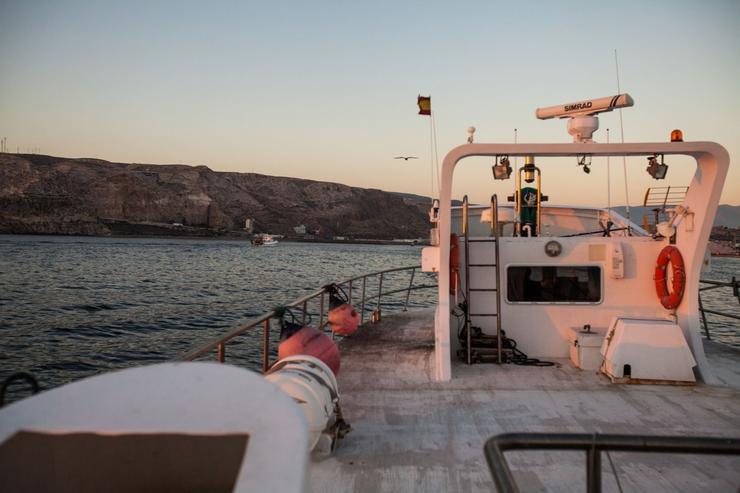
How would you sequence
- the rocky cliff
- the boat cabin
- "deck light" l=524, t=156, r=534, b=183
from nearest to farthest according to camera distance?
the boat cabin
"deck light" l=524, t=156, r=534, b=183
the rocky cliff

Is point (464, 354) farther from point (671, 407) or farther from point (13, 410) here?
point (13, 410)

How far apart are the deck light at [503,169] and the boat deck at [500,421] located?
2.60m

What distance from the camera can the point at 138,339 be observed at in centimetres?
2291

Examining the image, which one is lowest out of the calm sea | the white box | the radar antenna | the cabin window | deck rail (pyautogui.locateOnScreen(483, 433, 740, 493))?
the calm sea

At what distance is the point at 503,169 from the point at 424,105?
2385 millimetres

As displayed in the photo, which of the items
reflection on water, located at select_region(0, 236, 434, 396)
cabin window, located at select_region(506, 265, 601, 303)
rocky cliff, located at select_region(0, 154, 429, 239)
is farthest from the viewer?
rocky cliff, located at select_region(0, 154, 429, 239)

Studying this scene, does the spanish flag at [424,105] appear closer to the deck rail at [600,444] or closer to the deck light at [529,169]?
the deck light at [529,169]

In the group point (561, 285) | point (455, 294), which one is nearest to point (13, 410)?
point (455, 294)

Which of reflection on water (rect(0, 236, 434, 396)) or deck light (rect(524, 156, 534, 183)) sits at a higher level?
deck light (rect(524, 156, 534, 183))

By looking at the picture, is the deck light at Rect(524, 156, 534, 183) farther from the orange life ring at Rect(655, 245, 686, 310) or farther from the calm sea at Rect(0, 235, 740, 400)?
the calm sea at Rect(0, 235, 740, 400)

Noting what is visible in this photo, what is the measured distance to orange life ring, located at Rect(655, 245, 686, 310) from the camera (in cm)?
802

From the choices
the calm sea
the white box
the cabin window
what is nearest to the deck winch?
the white box

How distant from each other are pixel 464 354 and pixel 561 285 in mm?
1809

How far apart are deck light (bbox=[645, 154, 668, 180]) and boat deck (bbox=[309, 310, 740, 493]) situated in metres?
2.72
